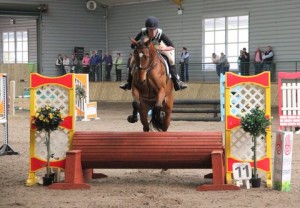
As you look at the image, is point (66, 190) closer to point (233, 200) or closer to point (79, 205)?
point (79, 205)

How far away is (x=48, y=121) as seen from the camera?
849 cm

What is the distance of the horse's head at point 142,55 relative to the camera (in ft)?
28.0

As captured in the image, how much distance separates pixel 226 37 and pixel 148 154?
21906mm

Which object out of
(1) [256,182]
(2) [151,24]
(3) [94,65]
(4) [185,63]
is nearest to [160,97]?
(2) [151,24]

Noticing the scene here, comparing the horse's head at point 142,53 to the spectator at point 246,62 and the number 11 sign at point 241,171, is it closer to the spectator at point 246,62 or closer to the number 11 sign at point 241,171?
the number 11 sign at point 241,171

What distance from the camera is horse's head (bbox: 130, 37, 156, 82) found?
8539 mm

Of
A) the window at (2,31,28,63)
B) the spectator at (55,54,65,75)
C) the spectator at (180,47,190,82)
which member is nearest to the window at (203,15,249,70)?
the spectator at (180,47,190,82)

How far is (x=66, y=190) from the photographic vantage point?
8.31 metres

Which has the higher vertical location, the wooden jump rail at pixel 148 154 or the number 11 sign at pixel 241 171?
the wooden jump rail at pixel 148 154

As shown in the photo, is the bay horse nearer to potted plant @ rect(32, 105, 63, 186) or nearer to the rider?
the rider

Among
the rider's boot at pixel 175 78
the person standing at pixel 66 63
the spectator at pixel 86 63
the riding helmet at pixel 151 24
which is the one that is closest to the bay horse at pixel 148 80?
the rider's boot at pixel 175 78

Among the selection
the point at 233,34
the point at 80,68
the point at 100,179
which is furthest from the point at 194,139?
the point at 80,68

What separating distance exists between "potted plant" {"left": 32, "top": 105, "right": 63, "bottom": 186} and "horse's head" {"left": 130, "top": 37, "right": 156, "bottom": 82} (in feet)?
3.89

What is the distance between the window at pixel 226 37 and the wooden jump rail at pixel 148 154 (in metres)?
20.3
